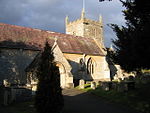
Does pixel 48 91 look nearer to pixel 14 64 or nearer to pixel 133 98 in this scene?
pixel 133 98

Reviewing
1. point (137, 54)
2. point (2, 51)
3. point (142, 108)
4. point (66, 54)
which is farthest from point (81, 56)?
point (137, 54)

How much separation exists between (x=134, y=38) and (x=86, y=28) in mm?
37494

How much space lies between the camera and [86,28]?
46.7 m

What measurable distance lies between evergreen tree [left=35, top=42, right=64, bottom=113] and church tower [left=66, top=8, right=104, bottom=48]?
34.3 m

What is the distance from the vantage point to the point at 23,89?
1528cm

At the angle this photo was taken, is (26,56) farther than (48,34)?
No

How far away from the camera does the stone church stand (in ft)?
77.5

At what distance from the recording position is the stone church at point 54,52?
23622mm

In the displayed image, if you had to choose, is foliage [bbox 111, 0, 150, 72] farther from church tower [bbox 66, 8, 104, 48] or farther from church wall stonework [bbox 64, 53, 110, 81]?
church tower [bbox 66, 8, 104, 48]

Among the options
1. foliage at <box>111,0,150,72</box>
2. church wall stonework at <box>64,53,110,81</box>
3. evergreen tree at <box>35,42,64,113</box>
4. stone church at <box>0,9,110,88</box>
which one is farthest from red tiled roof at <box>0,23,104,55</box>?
foliage at <box>111,0,150,72</box>

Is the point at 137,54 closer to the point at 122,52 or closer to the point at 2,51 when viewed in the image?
the point at 122,52

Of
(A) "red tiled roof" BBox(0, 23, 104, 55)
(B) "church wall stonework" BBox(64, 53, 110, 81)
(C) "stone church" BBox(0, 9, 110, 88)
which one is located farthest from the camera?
(B) "church wall stonework" BBox(64, 53, 110, 81)

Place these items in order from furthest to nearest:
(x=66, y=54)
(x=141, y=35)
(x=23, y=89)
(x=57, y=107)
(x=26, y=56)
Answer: (x=66, y=54)
(x=26, y=56)
(x=23, y=89)
(x=57, y=107)
(x=141, y=35)

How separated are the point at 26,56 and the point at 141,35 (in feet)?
59.6
